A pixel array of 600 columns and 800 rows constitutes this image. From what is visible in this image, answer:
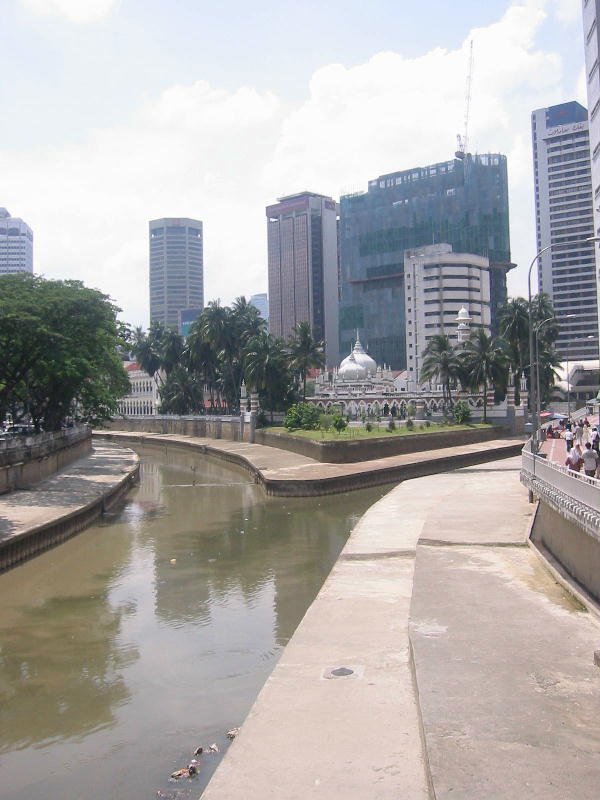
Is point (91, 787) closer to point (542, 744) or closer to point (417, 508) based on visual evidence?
point (542, 744)

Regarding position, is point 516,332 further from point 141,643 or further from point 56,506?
point 141,643

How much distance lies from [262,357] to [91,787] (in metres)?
75.4

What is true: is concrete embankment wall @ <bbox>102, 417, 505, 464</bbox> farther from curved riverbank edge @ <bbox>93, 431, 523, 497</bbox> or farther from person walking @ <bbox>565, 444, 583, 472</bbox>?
person walking @ <bbox>565, 444, 583, 472</bbox>

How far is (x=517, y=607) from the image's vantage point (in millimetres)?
17344

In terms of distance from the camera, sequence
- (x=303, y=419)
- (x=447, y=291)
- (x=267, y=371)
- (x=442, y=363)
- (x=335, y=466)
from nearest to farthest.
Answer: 1. (x=335, y=466)
2. (x=303, y=419)
3. (x=442, y=363)
4. (x=267, y=371)
5. (x=447, y=291)

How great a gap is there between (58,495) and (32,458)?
18.4ft

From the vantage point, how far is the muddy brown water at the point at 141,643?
13.2 metres

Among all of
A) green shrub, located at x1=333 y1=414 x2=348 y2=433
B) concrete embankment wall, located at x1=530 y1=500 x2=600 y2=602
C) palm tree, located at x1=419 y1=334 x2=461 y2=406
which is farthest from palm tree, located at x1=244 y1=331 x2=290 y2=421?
concrete embankment wall, located at x1=530 y1=500 x2=600 y2=602

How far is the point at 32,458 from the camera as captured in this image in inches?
1783

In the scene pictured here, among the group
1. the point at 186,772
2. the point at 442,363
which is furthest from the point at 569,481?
the point at 442,363

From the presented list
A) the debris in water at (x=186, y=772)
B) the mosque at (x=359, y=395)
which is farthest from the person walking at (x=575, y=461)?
the mosque at (x=359, y=395)

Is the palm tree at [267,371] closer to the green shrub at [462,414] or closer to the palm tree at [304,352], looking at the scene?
the palm tree at [304,352]

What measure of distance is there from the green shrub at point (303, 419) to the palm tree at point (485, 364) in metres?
19.3

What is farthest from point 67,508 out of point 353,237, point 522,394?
point 353,237
